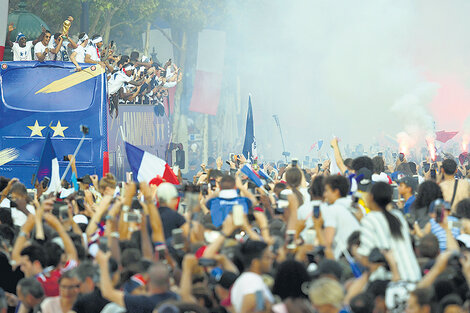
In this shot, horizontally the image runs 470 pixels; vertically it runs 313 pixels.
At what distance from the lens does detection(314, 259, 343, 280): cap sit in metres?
5.92

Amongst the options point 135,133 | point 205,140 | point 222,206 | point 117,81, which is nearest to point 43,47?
point 117,81

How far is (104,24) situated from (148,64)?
11257 mm

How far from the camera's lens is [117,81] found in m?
20.4

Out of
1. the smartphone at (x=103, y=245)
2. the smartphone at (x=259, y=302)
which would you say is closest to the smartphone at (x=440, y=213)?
the smartphone at (x=259, y=302)

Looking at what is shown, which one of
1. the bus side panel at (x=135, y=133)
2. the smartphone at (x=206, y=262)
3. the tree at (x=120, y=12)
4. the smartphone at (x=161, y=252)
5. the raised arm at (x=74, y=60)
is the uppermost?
the tree at (x=120, y=12)

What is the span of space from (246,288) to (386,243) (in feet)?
3.85

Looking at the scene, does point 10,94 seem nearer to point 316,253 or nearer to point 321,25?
point 316,253

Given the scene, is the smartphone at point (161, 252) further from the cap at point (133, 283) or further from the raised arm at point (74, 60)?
the raised arm at point (74, 60)

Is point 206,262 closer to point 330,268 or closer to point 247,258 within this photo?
point 247,258

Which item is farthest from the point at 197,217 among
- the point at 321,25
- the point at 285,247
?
the point at 321,25

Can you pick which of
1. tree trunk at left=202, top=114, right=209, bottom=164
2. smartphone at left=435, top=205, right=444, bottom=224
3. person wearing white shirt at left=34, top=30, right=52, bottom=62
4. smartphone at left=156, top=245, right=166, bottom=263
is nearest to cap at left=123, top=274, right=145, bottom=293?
smartphone at left=156, top=245, right=166, bottom=263

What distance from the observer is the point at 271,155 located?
55.0m

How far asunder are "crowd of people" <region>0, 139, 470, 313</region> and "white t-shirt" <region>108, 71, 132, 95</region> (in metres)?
11.5

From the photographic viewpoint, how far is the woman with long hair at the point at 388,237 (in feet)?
20.0
